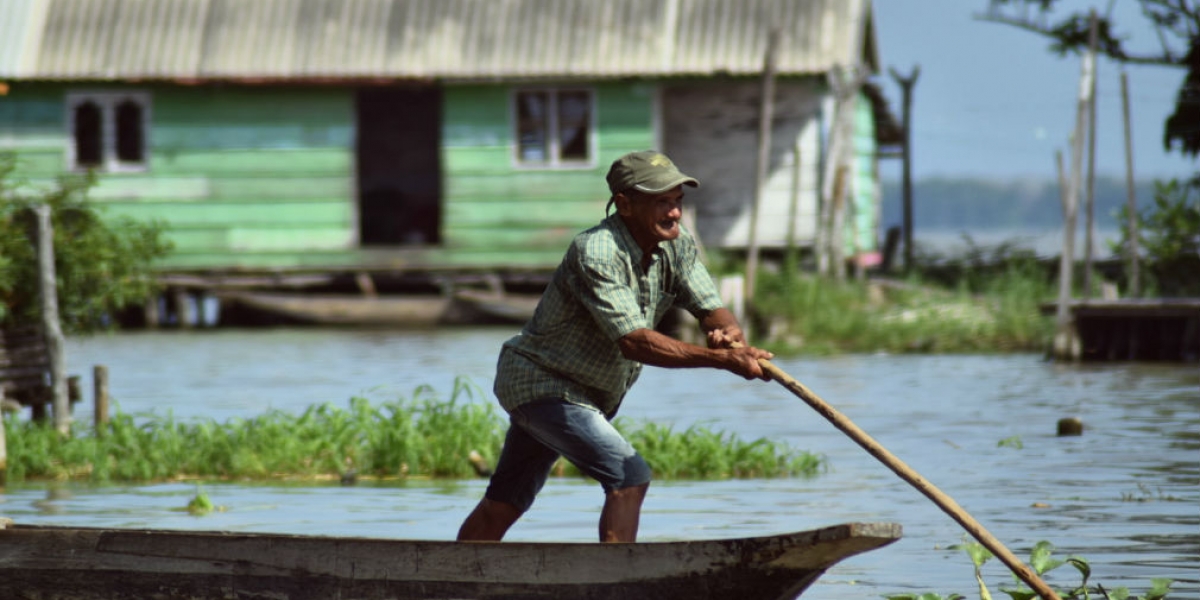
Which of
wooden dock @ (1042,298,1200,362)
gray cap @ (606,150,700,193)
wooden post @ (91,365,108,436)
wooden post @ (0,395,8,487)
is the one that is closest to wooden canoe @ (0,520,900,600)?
gray cap @ (606,150,700,193)

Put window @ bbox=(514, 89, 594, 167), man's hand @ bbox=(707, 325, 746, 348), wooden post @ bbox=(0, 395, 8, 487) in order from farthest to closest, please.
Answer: window @ bbox=(514, 89, 594, 167)
wooden post @ bbox=(0, 395, 8, 487)
man's hand @ bbox=(707, 325, 746, 348)

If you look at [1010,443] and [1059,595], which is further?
[1010,443]

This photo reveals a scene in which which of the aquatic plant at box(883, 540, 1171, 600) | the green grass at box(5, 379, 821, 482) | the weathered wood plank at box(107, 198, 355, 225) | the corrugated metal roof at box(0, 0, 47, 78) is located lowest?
the green grass at box(5, 379, 821, 482)

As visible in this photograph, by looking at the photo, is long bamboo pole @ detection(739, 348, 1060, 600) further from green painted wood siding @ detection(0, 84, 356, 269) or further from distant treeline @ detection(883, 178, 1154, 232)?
distant treeline @ detection(883, 178, 1154, 232)

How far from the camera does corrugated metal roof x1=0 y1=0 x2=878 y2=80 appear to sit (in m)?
25.8

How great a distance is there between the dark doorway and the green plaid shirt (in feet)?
78.8

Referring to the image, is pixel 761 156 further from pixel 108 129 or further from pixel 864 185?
pixel 108 129

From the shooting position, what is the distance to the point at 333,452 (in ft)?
39.8

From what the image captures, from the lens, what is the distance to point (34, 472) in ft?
39.1

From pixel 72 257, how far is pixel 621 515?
7.50 meters

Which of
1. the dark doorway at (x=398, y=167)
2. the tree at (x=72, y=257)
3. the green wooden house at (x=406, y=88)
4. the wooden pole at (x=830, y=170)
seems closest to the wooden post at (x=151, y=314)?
the green wooden house at (x=406, y=88)

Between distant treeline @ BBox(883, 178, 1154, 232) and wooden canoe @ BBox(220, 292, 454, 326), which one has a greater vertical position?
wooden canoe @ BBox(220, 292, 454, 326)

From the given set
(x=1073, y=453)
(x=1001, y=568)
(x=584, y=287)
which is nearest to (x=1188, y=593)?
(x=1001, y=568)

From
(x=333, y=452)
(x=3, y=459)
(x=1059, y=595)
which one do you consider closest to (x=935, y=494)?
(x=1059, y=595)
